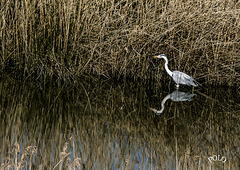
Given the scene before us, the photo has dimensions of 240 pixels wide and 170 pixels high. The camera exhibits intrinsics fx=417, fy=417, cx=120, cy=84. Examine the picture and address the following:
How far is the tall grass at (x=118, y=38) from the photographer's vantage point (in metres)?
5.70

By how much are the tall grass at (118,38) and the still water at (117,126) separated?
1.03ft

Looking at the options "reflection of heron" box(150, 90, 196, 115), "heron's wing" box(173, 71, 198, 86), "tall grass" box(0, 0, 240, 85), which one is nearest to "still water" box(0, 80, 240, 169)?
"reflection of heron" box(150, 90, 196, 115)

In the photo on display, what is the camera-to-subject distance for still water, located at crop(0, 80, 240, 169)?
3.01 m

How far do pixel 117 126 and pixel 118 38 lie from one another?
7.89ft

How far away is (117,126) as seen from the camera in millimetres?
4051

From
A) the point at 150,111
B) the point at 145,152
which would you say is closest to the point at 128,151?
the point at 145,152

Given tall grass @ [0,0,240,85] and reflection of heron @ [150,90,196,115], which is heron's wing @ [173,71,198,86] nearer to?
reflection of heron @ [150,90,196,115]

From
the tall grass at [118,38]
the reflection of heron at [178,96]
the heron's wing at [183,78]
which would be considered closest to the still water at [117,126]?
the reflection of heron at [178,96]

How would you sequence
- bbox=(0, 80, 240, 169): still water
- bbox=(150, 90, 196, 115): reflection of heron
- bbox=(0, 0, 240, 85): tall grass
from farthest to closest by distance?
bbox=(0, 0, 240, 85): tall grass
bbox=(150, 90, 196, 115): reflection of heron
bbox=(0, 80, 240, 169): still water

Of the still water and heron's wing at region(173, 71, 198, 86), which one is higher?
heron's wing at region(173, 71, 198, 86)

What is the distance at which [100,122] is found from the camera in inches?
165

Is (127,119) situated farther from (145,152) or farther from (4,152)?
(4,152)

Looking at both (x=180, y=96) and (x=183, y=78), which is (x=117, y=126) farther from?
(x=183, y=78)

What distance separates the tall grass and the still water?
12.3 inches
